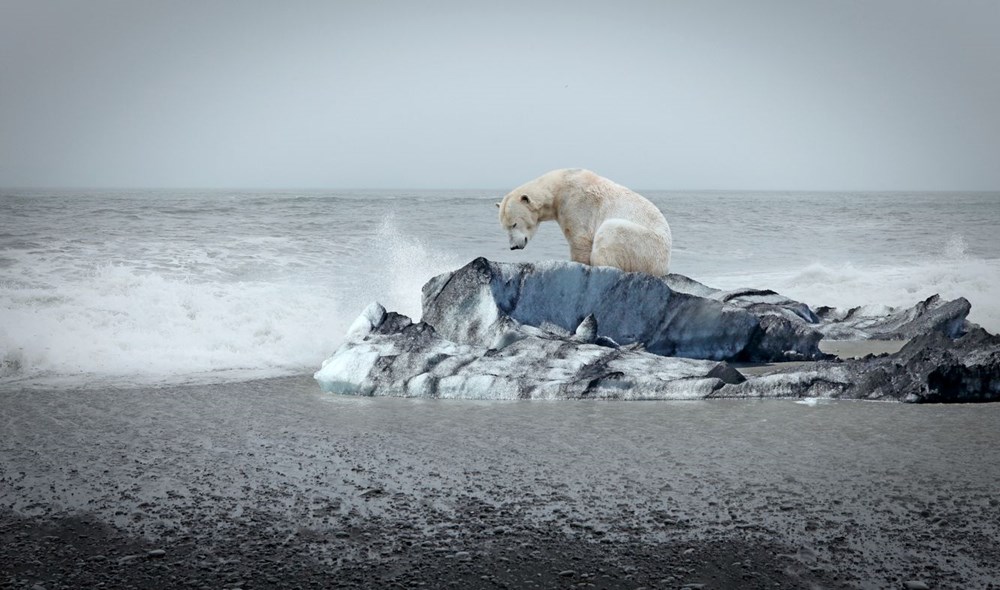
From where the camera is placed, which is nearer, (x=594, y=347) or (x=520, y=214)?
(x=594, y=347)

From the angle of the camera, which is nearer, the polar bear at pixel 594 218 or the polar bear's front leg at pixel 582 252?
the polar bear at pixel 594 218

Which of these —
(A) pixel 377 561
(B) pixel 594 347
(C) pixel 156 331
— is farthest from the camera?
(C) pixel 156 331

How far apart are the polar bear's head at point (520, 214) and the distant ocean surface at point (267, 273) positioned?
1.56 meters

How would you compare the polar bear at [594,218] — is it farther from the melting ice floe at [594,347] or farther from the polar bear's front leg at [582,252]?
the melting ice floe at [594,347]

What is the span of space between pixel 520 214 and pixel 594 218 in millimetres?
764

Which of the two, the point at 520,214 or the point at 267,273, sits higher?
the point at 520,214

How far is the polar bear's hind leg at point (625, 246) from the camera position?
7785mm

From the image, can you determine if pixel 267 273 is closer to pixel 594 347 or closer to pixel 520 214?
pixel 520 214

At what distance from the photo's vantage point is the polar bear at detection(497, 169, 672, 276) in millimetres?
7832

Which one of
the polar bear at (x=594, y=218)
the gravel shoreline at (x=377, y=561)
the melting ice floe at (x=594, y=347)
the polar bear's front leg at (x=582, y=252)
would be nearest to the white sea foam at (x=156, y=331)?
the melting ice floe at (x=594, y=347)

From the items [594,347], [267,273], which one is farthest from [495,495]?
[267,273]

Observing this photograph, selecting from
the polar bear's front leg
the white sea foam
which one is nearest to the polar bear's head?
the polar bear's front leg

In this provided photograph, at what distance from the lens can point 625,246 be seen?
7809 millimetres

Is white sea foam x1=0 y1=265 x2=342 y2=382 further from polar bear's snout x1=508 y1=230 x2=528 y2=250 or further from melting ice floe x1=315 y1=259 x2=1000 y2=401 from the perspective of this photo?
polar bear's snout x1=508 y1=230 x2=528 y2=250
